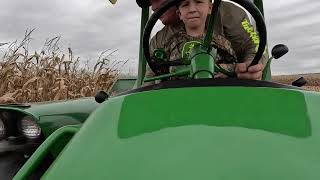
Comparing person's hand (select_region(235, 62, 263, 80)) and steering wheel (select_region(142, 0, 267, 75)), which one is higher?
steering wheel (select_region(142, 0, 267, 75))

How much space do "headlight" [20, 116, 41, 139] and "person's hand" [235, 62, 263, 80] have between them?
1143mm

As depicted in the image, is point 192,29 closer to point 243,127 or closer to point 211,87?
point 211,87

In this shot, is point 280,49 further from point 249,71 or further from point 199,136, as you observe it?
point 199,136

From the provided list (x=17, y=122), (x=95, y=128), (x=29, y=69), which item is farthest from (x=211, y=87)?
(x=29, y=69)

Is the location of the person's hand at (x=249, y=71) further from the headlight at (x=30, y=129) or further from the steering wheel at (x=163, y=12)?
the headlight at (x=30, y=129)

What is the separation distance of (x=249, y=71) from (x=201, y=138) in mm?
1236

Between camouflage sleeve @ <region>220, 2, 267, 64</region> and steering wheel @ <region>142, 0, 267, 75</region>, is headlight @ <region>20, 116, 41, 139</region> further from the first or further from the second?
camouflage sleeve @ <region>220, 2, 267, 64</region>

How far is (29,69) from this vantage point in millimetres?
7359

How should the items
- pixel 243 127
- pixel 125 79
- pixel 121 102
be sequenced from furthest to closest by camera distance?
1. pixel 125 79
2. pixel 121 102
3. pixel 243 127

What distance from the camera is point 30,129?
289 centimetres

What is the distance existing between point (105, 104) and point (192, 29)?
1235 mm

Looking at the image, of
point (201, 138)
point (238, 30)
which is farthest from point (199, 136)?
point (238, 30)

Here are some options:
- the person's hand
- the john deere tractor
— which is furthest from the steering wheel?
the john deere tractor

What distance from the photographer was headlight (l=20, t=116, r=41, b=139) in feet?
9.45
